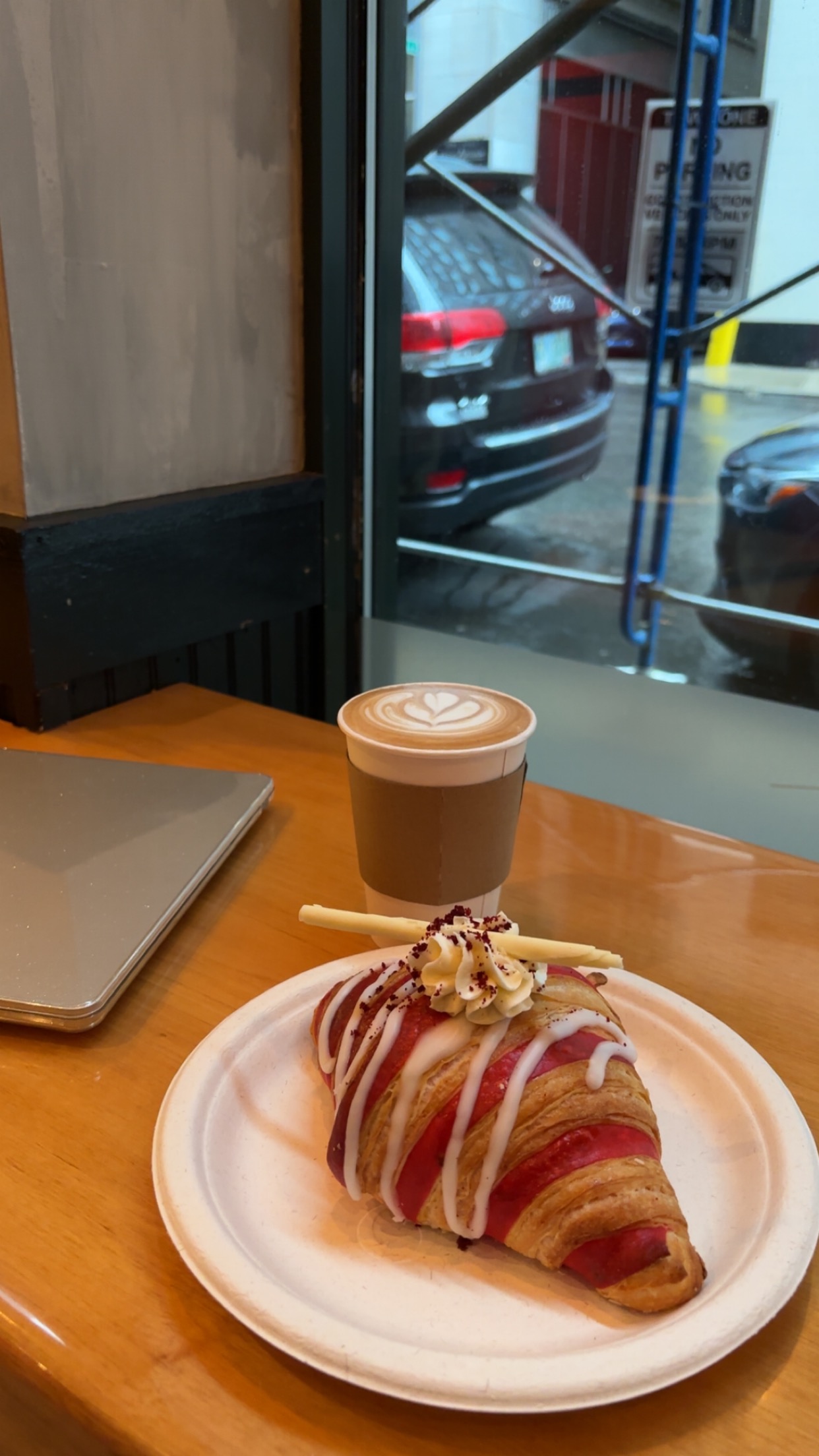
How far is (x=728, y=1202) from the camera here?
1.65 ft

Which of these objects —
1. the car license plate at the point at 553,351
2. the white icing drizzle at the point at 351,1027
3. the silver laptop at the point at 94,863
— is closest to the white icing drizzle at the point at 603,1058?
the white icing drizzle at the point at 351,1027

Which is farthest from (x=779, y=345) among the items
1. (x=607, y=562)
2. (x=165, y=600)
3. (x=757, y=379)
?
(x=165, y=600)

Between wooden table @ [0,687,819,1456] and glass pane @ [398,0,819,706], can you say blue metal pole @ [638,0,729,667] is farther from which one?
wooden table @ [0,687,819,1456]

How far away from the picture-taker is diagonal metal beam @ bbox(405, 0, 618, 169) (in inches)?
50.4

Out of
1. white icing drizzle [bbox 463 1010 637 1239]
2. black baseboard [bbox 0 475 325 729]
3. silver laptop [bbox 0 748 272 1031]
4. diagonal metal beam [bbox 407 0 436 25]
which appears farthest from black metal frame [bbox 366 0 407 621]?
white icing drizzle [bbox 463 1010 637 1239]

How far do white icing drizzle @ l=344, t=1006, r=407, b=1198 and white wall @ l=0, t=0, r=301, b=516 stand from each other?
32.9 inches

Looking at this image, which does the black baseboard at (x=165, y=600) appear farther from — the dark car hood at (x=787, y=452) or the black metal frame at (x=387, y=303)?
the dark car hood at (x=787, y=452)

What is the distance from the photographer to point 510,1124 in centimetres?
47

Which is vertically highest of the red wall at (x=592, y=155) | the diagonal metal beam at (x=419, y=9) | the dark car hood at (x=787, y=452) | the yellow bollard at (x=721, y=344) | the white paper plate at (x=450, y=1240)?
the diagonal metal beam at (x=419, y=9)

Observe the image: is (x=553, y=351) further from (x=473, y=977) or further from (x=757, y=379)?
(x=473, y=977)

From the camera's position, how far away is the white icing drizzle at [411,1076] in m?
0.48

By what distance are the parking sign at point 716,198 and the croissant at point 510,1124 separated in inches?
43.0

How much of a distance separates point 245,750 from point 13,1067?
0.54m

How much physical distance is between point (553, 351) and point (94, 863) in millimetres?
1099
